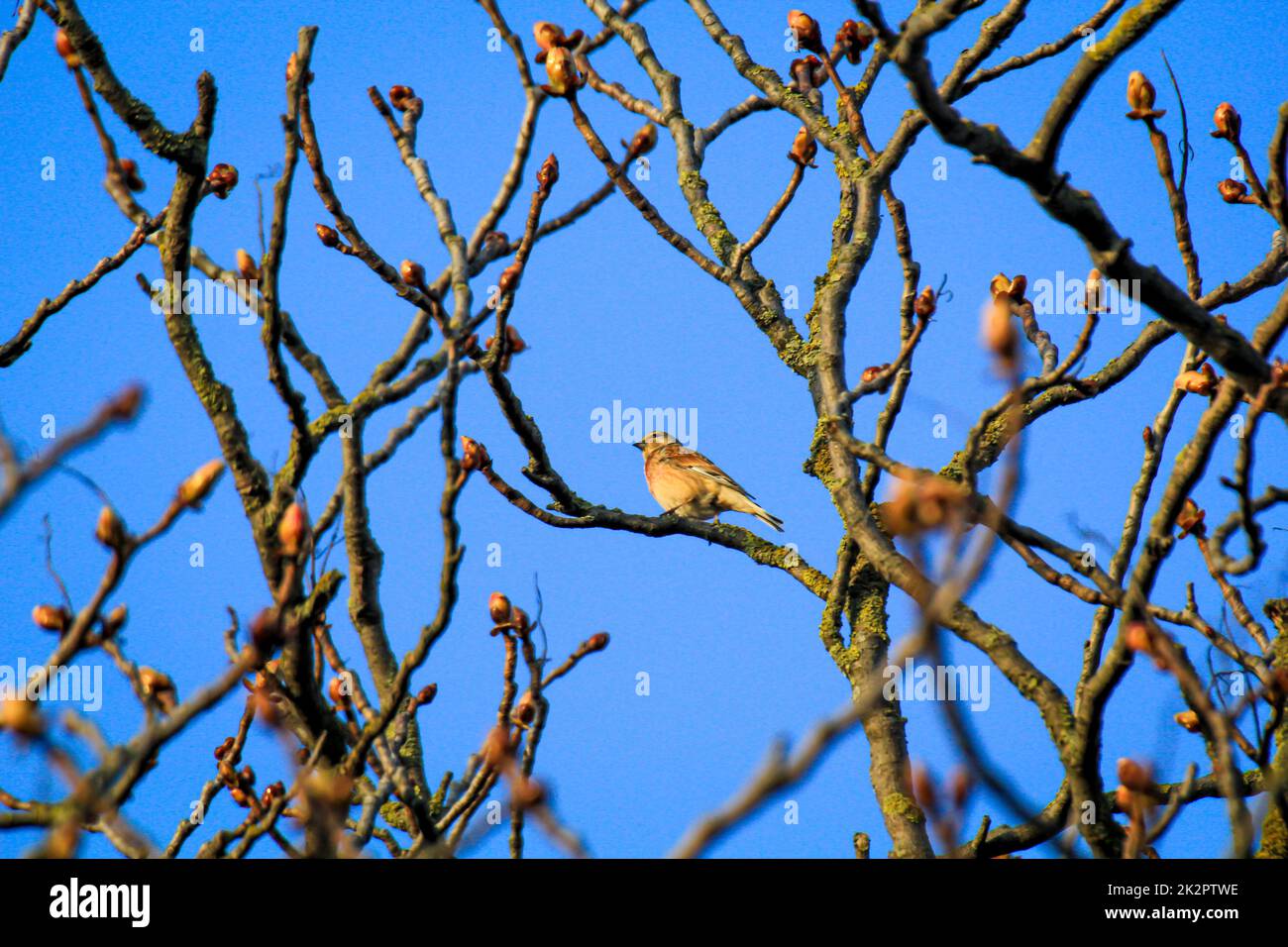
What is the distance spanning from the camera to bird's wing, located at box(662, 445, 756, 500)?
1117 cm

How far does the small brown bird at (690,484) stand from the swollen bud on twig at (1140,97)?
21.2 feet

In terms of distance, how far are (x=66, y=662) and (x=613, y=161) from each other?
13.4 ft

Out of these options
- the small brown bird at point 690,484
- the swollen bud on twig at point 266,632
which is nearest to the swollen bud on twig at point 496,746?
the swollen bud on twig at point 266,632

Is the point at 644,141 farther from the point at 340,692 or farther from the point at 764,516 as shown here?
the point at 764,516

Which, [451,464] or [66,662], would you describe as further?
[451,464]

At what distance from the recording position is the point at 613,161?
237 inches

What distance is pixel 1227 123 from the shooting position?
5305 millimetres

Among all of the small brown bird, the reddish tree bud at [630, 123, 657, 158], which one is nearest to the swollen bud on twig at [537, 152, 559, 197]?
the reddish tree bud at [630, 123, 657, 158]

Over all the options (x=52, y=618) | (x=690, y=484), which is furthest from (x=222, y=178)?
(x=690, y=484)

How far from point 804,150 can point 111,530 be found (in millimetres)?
4716

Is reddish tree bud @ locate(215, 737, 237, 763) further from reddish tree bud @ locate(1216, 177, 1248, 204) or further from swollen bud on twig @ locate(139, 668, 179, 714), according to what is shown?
reddish tree bud @ locate(1216, 177, 1248, 204)
